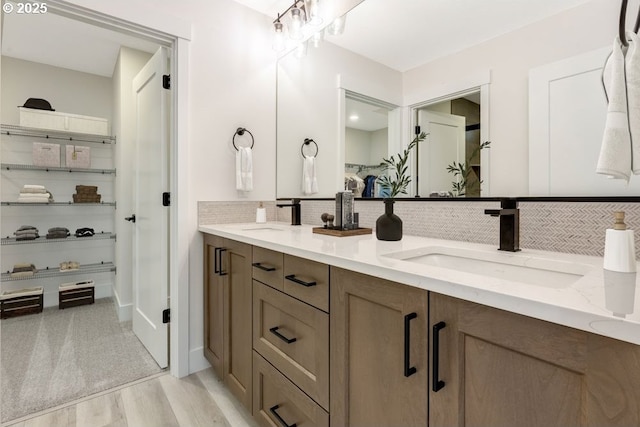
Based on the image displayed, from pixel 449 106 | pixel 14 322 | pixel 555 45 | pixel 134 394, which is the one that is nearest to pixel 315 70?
pixel 449 106

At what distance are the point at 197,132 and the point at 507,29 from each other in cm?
164

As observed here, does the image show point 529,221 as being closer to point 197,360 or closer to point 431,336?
point 431,336

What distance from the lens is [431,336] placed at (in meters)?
0.69

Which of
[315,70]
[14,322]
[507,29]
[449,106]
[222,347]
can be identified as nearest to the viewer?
[507,29]

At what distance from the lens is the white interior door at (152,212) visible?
76.1 inches

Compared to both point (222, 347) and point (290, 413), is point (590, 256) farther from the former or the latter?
point (222, 347)

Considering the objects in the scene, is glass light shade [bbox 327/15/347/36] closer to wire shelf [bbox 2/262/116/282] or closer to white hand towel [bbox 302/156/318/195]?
white hand towel [bbox 302/156/318/195]

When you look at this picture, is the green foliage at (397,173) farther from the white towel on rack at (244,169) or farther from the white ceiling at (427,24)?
the white towel on rack at (244,169)

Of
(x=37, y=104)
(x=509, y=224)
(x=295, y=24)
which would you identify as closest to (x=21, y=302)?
(x=37, y=104)

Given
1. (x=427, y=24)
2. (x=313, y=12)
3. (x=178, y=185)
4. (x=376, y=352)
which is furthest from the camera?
(x=313, y=12)

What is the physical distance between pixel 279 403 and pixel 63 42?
3.33m

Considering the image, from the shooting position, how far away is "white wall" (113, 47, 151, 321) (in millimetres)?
2684

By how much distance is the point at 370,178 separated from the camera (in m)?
1.68

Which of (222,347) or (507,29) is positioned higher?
(507,29)
